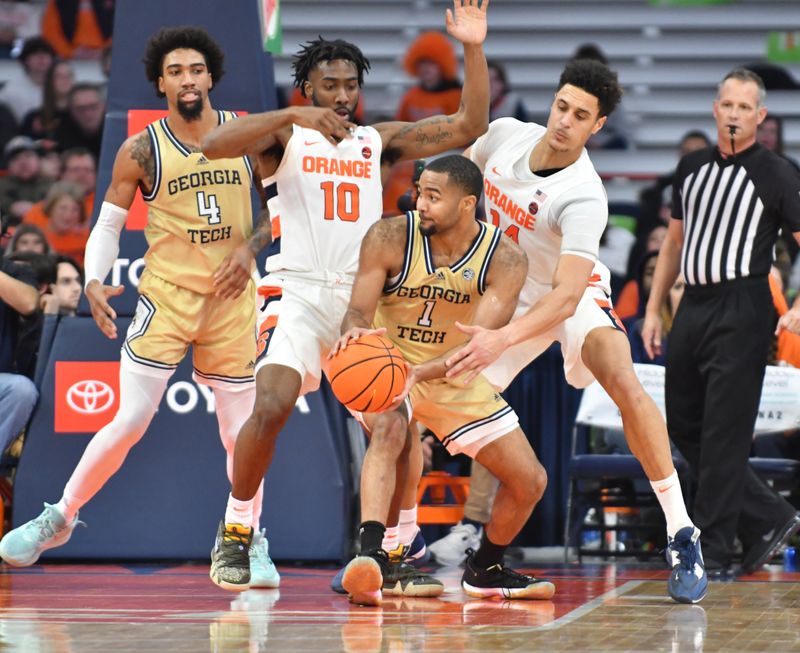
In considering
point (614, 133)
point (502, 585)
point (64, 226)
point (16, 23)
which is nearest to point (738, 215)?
point (502, 585)

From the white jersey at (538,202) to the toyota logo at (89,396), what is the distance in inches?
95.1

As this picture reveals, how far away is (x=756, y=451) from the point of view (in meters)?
8.87

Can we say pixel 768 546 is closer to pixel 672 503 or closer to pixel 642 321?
pixel 672 503

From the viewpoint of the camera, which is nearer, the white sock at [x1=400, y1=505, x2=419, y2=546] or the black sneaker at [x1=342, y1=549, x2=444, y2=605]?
the black sneaker at [x1=342, y1=549, x2=444, y2=605]

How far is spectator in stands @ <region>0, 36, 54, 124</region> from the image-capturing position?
12.9 m

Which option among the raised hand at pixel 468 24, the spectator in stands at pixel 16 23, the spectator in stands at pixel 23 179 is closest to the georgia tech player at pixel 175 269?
the raised hand at pixel 468 24

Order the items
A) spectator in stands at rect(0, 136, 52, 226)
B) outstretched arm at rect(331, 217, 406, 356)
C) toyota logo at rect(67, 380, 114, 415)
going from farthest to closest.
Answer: spectator in stands at rect(0, 136, 52, 226)
toyota logo at rect(67, 380, 114, 415)
outstretched arm at rect(331, 217, 406, 356)

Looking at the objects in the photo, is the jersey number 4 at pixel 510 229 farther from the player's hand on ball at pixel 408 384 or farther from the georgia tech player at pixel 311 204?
the player's hand on ball at pixel 408 384

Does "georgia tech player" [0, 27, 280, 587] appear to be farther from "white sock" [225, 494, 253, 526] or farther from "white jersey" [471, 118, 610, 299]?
"white jersey" [471, 118, 610, 299]

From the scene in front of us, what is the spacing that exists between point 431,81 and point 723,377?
5.58m

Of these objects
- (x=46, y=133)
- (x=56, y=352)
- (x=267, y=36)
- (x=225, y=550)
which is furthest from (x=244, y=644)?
(x=46, y=133)

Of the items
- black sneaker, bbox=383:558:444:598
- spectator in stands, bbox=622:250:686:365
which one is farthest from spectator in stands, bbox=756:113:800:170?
black sneaker, bbox=383:558:444:598

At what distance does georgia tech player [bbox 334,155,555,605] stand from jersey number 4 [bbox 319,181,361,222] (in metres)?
0.47

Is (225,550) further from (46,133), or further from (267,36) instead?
(46,133)
